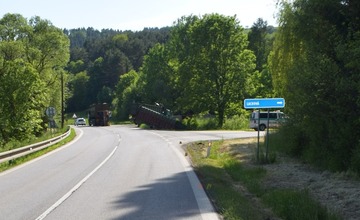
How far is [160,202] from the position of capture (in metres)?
9.54

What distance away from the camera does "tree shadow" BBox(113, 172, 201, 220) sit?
26.9ft

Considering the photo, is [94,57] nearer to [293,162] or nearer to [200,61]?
[200,61]

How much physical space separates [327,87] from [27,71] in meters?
24.2

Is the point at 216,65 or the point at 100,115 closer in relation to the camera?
the point at 216,65

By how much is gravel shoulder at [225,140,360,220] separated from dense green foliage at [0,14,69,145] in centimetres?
1945

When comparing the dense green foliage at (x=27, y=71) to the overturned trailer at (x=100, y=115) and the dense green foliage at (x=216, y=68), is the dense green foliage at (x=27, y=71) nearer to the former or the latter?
the dense green foliage at (x=216, y=68)

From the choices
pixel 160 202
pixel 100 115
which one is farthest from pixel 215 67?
pixel 160 202

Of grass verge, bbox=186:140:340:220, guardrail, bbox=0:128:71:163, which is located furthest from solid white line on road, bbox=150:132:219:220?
guardrail, bbox=0:128:71:163

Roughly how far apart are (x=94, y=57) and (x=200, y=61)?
142 meters

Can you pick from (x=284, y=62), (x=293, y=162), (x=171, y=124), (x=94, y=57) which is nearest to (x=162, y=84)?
(x=171, y=124)

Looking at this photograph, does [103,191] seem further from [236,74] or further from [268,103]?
[236,74]

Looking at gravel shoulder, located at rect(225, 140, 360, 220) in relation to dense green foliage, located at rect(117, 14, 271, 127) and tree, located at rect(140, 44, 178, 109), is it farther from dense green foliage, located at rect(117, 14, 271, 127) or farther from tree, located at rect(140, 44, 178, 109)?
tree, located at rect(140, 44, 178, 109)

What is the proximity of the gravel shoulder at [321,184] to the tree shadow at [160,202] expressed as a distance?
2.77 m

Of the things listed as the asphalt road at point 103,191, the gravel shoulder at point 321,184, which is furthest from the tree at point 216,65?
the gravel shoulder at point 321,184
